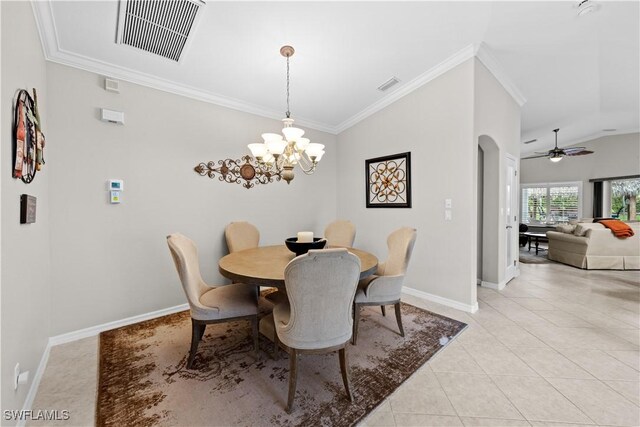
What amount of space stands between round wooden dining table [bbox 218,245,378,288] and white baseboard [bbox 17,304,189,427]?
1.27 m

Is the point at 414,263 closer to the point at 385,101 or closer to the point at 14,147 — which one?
the point at 385,101

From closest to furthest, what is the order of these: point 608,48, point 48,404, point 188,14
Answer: point 48,404 < point 188,14 < point 608,48

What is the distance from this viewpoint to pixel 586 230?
15.3 ft

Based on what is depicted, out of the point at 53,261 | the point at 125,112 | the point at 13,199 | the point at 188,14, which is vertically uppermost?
the point at 188,14

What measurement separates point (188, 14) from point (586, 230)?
6914 mm

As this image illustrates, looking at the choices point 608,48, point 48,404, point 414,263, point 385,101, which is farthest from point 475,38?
point 48,404

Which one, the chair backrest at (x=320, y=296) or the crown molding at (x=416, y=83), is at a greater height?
the crown molding at (x=416, y=83)

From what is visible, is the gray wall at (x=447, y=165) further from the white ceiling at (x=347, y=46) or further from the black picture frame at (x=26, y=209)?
the black picture frame at (x=26, y=209)

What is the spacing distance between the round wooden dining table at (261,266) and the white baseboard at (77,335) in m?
1.27

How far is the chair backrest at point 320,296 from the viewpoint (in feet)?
4.35

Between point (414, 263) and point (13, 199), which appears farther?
point (414, 263)

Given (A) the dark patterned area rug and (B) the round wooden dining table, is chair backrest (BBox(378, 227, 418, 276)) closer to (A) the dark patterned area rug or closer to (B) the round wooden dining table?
(B) the round wooden dining table

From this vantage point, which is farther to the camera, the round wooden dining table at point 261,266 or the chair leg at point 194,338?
the chair leg at point 194,338

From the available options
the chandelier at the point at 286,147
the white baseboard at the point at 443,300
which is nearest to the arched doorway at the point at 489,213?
the white baseboard at the point at 443,300
